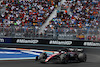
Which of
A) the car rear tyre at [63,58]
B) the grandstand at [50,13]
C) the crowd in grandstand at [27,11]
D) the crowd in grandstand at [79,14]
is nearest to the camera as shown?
the car rear tyre at [63,58]

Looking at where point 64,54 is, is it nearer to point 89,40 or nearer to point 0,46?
point 89,40

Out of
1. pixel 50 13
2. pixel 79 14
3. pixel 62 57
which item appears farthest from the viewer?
pixel 50 13

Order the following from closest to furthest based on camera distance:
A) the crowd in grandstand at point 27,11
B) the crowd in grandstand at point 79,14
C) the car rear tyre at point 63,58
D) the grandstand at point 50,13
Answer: the car rear tyre at point 63,58 → the crowd in grandstand at point 79,14 → the grandstand at point 50,13 → the crowd in grandstand at point 27,11

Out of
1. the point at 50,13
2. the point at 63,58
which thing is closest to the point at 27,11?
the point at 50,13

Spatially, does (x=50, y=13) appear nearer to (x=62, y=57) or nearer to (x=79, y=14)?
(x=79, y=14)

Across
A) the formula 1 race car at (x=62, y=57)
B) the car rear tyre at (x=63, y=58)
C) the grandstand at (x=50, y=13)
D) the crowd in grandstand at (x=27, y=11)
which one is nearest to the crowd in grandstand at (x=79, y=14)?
the grandstand at (x=50, y=13)

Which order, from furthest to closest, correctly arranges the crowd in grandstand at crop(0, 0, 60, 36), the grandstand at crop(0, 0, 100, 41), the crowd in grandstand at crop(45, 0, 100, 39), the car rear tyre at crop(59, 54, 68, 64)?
the crowd in grandstand at crop(0, 0, 60, 36) < the grandstand at crop(0, 0, 100, 41) < the crowd in grandstand at crop(45, 0, 100, 39) < the car rear tyre at crop(59, 54, 68, 64)

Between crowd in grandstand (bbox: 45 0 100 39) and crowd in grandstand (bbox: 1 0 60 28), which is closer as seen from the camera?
crowd in grandstand (bbox: 45 0 100 39)

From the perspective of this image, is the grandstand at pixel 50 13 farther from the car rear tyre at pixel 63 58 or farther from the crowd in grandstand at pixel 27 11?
the car rear tyre at pixel 63 58

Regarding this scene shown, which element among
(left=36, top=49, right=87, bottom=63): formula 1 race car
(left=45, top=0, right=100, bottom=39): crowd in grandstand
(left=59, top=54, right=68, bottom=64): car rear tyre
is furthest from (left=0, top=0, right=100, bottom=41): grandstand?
(left=59, top=54, right=68, bottom=64): car rear tyre

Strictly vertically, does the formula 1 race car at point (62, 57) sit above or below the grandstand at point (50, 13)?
below

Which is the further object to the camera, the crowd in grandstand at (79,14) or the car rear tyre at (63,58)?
the crowd in grandstand at (79,14)

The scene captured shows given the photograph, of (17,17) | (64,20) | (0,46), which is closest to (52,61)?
(0,46)

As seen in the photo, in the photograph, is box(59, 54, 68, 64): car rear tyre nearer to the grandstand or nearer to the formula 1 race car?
the formula 1 race car
